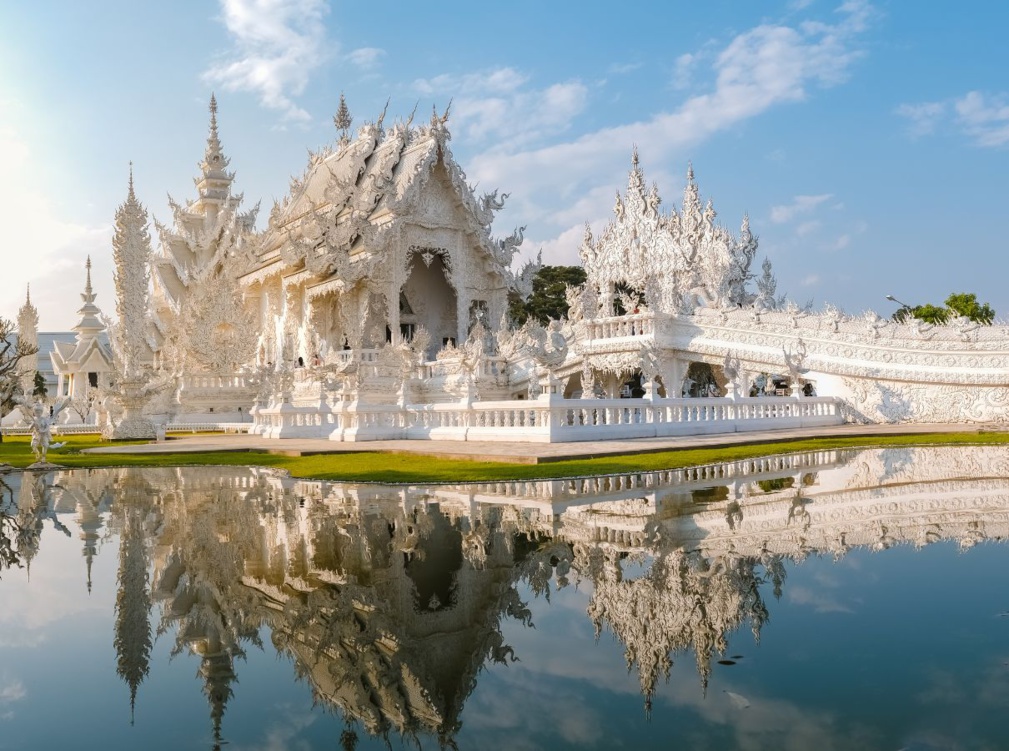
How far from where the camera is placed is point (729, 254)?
3381 centimetres

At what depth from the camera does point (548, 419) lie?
44.0 ft

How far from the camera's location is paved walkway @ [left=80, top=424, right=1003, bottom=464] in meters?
11.2

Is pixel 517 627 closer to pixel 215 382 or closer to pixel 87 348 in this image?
pixel 215 382

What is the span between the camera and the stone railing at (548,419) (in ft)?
44.9

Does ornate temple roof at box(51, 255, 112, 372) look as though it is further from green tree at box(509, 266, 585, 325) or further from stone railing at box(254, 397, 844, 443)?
stone railing at box(254, 397, 844, 443)

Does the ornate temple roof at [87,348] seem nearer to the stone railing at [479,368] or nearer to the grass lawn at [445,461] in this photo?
the stone railing at [479,368]

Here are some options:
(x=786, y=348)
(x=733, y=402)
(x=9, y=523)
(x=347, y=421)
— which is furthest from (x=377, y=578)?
(x=786, y=348)

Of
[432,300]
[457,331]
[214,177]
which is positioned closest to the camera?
[457,331]

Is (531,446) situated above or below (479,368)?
below

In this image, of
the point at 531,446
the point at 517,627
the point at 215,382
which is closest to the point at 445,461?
the point at 531,446

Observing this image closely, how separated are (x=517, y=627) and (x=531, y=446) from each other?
352 inches

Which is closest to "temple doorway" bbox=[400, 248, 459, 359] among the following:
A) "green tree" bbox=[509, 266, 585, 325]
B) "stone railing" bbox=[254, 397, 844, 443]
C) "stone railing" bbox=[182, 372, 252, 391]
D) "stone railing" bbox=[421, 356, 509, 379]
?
"stone railing" bbox=[421, 356, 509, 379]

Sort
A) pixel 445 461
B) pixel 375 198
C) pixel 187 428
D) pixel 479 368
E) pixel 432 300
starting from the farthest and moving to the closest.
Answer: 1. pixel 432 300
2. pixel 375 198
3. pixel 187 428
4. pixel 479 368
5. pixel 445 461

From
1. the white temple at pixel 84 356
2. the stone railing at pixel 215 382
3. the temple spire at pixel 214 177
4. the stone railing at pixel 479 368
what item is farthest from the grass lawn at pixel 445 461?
the white temple at pixel 84 356
